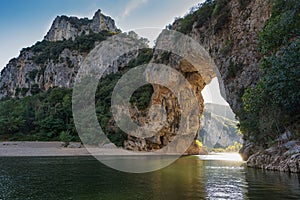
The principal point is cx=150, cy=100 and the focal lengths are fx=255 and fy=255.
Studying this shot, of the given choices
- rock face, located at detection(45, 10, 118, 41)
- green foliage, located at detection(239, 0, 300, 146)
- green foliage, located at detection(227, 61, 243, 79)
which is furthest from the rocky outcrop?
green foliage, located at detection(239, 0, 300, 146)

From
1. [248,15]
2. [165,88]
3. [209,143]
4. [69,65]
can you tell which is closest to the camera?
[248,15]

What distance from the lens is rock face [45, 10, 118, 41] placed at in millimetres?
96900

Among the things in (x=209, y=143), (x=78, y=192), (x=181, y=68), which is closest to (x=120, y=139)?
(x=181, y=68)

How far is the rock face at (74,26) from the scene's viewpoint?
96.9m

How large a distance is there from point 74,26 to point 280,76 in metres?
94.1

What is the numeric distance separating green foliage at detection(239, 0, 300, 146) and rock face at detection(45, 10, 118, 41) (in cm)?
8579

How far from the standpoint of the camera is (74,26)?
9769 centimetres

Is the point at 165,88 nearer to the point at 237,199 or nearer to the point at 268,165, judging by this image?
the point at 268,165

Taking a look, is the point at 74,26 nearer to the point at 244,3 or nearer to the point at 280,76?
the point at 244,3

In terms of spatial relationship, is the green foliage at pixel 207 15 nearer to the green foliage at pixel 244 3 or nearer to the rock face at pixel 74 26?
the green foliage at pixel 244 3

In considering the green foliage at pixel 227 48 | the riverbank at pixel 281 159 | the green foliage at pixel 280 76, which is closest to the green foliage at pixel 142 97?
the green foliage at pixel 227 48

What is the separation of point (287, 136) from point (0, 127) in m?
46.7

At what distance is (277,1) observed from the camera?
61.0 feet

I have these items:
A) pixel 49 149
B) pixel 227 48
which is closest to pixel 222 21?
pixel 227 48
